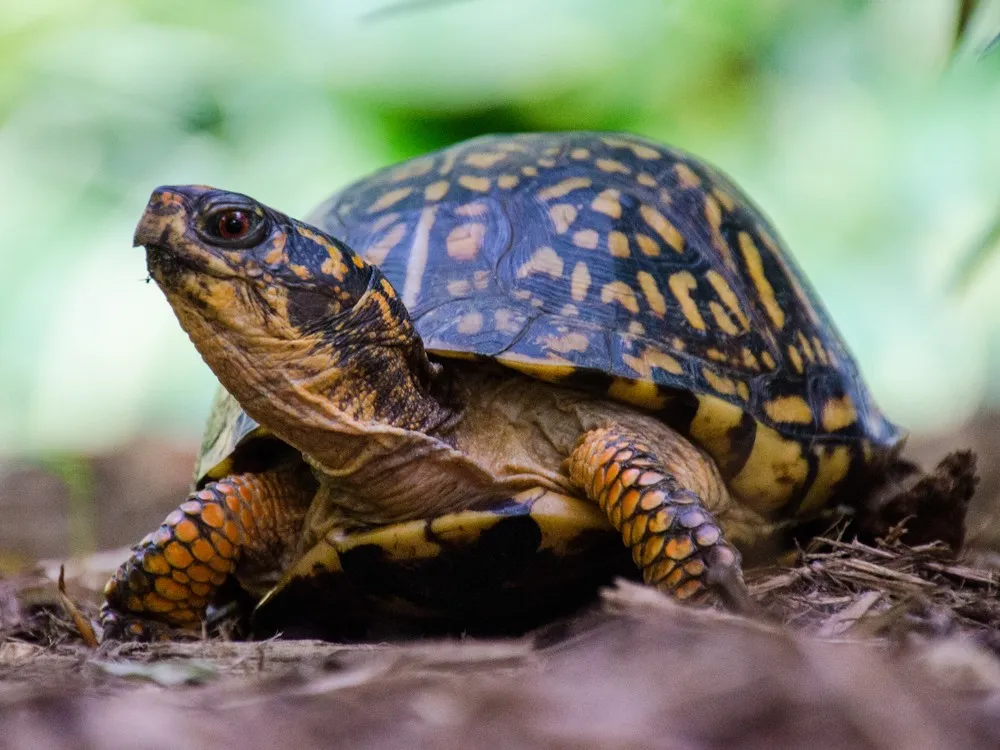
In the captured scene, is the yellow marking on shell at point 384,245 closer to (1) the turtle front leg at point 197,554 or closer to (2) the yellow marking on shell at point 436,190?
(2) the yellow marking on shell at point 436,190

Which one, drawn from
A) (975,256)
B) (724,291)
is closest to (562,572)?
(724,291)

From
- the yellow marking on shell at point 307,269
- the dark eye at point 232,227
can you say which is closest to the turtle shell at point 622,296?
the yellow marking on shell at point 307,269

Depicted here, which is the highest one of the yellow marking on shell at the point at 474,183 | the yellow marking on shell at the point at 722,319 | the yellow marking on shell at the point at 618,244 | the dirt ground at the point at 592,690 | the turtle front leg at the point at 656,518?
the yellow marking on shell at the point at 474,183

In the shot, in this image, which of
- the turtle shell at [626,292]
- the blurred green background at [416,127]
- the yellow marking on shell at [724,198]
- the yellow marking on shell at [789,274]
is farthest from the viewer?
the blurred green background at [416,127]

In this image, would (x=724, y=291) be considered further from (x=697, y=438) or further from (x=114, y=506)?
(x=114, y=506)

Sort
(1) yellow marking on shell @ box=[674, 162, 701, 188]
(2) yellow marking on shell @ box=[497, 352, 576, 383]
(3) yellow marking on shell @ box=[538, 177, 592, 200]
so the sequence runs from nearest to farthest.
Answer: (2) yellow marking on shell @ box=[497, 352, 576, 383] < (3) yellow marking on shell @ box=[538, 177, 592, 200] < (1) yellow marking on shell @ box=[674, 162, 701, 188]

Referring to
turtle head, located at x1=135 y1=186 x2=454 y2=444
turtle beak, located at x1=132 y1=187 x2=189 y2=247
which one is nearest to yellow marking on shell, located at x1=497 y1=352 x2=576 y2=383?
turtle head, located at x1=135 y1=186 x2=454 y2=444

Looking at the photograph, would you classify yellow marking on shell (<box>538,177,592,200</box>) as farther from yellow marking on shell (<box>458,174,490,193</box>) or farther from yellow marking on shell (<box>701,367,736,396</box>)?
yellow marking on shell (<box>701,367,736,396</box>)

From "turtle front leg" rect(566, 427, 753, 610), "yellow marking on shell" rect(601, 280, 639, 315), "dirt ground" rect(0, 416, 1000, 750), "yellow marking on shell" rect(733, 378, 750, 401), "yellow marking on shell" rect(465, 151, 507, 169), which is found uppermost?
"yellow marking on shell" rect(465, 151, 507, 169)
